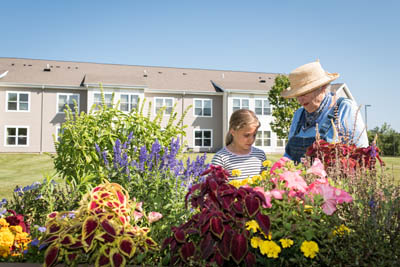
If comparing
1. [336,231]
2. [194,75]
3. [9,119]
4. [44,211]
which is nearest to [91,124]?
[44,211]

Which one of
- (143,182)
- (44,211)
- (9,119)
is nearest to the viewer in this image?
(143,182)

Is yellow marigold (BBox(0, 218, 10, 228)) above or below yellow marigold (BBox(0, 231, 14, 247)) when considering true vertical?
above

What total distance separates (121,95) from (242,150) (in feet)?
70.8

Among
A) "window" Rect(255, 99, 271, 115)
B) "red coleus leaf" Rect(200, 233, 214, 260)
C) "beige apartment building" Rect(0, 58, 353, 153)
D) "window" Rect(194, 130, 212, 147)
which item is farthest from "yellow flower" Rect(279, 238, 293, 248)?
"window" Rect(255, 99, 271, 115)

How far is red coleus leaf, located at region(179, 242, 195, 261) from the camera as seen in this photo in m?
1.59

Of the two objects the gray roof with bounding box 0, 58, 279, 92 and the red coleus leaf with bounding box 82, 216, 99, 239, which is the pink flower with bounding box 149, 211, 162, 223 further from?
the gray roof with bounding box 0, 58, 279, 92

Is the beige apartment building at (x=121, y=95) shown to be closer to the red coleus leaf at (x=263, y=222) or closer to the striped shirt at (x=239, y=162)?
the striped shirt at (x=239, y=162)

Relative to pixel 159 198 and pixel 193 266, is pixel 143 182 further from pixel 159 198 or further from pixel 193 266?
pixel 193 266

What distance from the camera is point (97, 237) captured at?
1.75m

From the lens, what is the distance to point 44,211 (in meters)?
3.07

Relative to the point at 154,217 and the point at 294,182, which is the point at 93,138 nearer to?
the point at 154,217

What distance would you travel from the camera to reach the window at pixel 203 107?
25.7 meters

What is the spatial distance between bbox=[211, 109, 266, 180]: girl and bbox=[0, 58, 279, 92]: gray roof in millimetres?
21115

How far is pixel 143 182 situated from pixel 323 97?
6.35 feet
